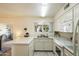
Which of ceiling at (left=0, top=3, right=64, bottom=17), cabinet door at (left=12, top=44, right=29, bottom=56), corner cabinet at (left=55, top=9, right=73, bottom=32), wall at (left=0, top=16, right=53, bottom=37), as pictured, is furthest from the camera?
wall at (left=0, top=16, right=53, bottom=37)

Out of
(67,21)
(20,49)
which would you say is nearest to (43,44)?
(20,49)

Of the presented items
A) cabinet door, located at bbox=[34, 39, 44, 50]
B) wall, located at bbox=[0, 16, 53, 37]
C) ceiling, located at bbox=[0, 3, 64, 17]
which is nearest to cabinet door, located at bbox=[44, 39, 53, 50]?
cabinet door, located at bbox=[34, 39, 44, 50]

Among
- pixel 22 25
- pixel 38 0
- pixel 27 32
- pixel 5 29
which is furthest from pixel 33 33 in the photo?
pixel 38 0

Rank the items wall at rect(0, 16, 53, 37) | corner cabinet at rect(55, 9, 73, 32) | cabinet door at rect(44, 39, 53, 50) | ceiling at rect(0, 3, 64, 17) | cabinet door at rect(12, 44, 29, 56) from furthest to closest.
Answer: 1. wall at rect(0, 16, 53, 37)
2. cabinet door at rect(44, 39, 53, 50)
3. ceiling at rect(0, 3, 64, 17)
4. cabinet door at rect(12, 44, 29, 56)
5. corner cabinet at rect(55, 9, 73, 32)

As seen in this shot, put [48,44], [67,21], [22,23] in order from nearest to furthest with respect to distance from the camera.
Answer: [67,21], [48,44], [22,23]

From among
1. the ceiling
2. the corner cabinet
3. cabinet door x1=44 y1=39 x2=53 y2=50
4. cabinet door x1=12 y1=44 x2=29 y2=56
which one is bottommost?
cabinet door x1=44 y1=39 x2=53 y2=50

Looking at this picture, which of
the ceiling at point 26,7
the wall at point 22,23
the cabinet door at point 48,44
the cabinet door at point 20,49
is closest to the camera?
the cabinet door at point 20,49

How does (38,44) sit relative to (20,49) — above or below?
below

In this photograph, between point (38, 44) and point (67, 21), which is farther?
point (38, 44)

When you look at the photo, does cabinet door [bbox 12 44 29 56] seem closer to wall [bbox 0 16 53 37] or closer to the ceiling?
the ceiling

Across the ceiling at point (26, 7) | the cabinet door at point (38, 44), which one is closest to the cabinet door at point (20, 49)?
the ceiling at point (26, 7)

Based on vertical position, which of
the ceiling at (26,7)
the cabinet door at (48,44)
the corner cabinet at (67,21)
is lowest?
the cabinet door at (48,44)

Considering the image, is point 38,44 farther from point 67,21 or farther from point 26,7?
point 67,21

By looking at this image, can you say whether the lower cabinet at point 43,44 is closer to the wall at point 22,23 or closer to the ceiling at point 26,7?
the wall at point 22,23
